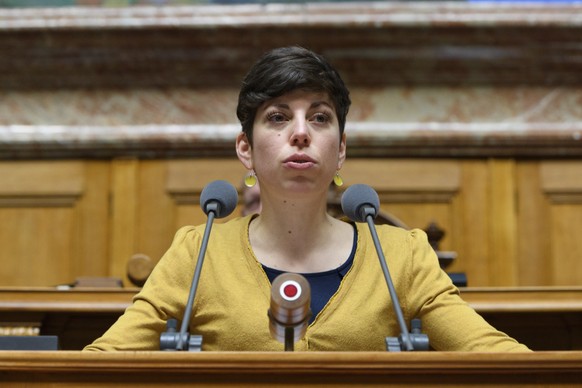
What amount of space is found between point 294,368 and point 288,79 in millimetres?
736

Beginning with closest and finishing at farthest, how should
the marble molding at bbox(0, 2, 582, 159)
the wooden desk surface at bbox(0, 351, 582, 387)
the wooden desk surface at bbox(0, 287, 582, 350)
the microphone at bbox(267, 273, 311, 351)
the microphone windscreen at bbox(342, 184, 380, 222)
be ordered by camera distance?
1. the wooden desk surface at bbox(0, 351, 582, 387)
2. the microphone at bbox(267, 273, 311, 351)
3. the microphone windscreen at bbox(342, 184, 380, 222)
4. the wooden desk surface at bbox(0, 287, 582, 350)
5. the marble molding at bbox(0, 2, 582, 159)

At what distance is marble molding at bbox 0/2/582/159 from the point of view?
143 inches

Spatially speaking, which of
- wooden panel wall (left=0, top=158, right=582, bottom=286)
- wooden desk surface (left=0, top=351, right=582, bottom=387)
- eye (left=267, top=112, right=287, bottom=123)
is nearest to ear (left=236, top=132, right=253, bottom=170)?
eye (left=267, top=112, right=287, bottom=123)

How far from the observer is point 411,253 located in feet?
6.09

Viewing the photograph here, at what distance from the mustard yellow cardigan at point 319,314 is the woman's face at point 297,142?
16cm

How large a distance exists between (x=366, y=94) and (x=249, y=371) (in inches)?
103

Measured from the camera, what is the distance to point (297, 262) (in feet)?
6.06

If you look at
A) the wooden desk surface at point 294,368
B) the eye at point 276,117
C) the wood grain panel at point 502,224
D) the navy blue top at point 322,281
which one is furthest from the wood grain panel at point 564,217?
the wooden desk surface at point 294,368

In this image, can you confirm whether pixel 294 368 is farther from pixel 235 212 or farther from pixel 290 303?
pixel 235 212

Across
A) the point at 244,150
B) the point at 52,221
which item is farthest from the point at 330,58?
the point at 244,150

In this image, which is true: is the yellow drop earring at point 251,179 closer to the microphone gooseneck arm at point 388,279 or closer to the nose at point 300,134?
the nose at point 300,134

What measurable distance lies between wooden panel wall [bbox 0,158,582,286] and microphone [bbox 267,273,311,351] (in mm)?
2221

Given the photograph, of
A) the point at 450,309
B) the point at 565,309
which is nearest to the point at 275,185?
the point at 450,309

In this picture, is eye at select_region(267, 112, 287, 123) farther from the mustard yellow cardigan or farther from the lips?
the mustard yellow cardigan
